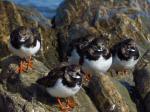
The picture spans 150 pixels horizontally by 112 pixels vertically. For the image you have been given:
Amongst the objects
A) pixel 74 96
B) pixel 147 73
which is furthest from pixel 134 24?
pixel 74 96

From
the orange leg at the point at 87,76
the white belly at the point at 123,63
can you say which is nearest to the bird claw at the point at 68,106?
the orange leg at the point at 87,76

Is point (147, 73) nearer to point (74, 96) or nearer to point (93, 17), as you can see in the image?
point (74, 96)

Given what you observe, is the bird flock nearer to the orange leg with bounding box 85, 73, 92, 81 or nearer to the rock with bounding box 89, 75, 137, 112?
the orange leg with bounding box 85, 73, 92, 81

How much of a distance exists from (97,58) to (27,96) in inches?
92.2

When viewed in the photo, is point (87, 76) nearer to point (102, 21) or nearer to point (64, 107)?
point (64, 107)

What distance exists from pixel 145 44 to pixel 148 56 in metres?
3.51

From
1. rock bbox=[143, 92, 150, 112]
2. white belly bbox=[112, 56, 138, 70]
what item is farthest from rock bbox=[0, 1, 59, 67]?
rock bbox=[143, 92, 150, 112]

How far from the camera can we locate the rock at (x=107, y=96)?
39.3ft

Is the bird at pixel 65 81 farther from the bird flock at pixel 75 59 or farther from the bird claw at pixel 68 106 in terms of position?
the bird claw at pixel 68 106

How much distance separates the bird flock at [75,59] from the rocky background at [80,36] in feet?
0.94

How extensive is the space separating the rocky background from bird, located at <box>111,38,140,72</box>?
258mm

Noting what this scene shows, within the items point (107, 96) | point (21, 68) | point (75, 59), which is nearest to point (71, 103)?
point (107, 96)

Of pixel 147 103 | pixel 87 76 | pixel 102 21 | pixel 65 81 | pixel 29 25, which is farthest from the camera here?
pixel 29 25

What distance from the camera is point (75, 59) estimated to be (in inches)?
567
